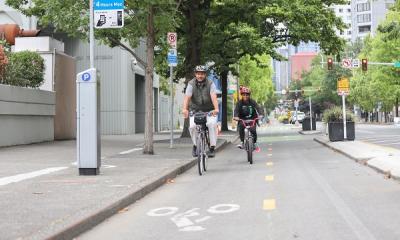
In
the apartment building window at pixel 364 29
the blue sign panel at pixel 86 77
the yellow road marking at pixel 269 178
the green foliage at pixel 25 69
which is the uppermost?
the apartment building window at pixel 364 29

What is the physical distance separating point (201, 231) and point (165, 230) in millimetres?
453

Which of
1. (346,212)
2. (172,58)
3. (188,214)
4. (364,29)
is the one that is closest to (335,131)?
(172,58)

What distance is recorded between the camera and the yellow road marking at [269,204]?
860 cm

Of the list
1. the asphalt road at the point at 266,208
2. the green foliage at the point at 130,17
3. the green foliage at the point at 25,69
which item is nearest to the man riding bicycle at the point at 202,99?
the asphalt road at the point at 266,208

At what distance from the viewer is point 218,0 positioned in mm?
26594

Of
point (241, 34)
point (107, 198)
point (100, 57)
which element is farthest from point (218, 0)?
point (107, 198)

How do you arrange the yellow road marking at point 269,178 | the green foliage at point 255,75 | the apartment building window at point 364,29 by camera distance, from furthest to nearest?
the apartment building window at point 364,29 → the green foliage at point 255,75 → the yellow road marking at point 269,178

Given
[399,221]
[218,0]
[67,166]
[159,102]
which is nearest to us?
[399,221]

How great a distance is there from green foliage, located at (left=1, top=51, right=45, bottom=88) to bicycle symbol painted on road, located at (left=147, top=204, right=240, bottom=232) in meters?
13.3

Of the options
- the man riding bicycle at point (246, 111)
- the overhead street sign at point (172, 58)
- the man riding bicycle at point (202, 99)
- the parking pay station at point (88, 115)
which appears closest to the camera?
the parking pay station at point (88, 115)

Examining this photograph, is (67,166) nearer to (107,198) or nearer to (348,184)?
(107,198)

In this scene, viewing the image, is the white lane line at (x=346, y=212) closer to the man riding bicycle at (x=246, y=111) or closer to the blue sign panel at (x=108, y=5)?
the man riding bicycle at (x=246, y=111)

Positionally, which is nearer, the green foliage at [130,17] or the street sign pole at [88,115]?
the street sign pole at [88,115]

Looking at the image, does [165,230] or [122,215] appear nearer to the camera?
[165,230]
